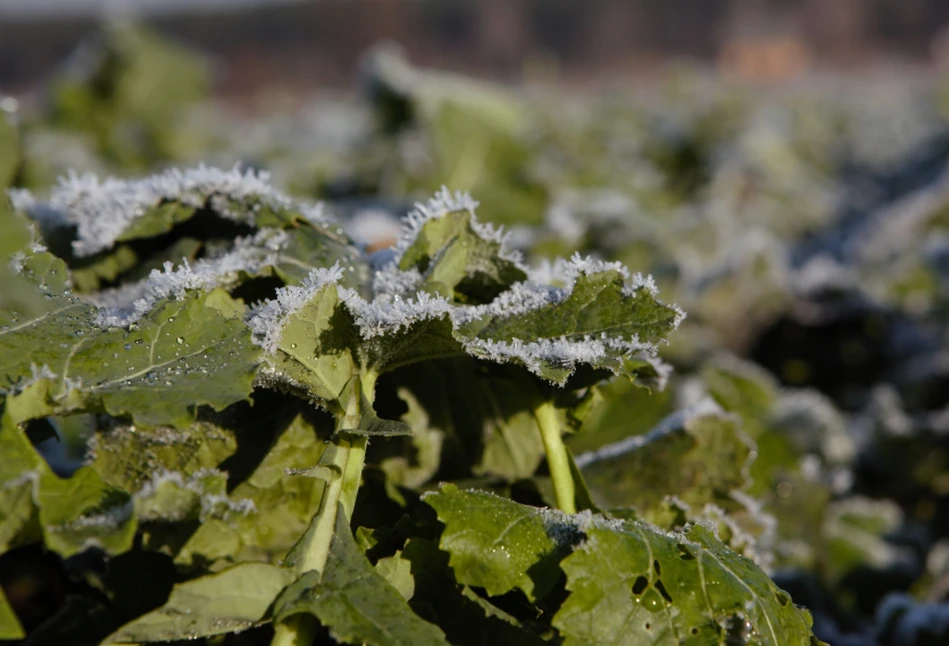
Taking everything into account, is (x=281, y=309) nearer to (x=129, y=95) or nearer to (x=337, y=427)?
(x=337, y=427)

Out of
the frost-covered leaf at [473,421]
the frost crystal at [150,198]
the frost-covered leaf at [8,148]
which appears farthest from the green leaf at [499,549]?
the frost-covered leaf at [8,148]

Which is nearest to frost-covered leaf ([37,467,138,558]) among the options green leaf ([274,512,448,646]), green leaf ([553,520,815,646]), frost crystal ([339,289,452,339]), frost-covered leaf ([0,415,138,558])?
frost-covered leaf ([0,415,138,558])

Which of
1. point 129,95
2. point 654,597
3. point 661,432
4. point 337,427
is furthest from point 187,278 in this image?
point 129,95

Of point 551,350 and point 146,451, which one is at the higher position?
point 551,350

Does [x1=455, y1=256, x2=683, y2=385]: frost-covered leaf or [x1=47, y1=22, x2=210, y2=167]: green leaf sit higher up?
[x1=455, y1=256, x2=683, y2=385]: frost-covered leaf

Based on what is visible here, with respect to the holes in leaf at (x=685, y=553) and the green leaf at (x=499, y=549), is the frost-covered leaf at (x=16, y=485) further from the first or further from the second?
the holes in leaf at (x=685, y=553)

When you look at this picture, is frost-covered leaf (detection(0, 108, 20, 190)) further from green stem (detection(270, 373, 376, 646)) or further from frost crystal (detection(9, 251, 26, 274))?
green stem (detection(270, 373, 376, 646))

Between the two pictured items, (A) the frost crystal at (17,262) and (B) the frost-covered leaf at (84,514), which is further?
(A) the frost crystal at (17,262)
